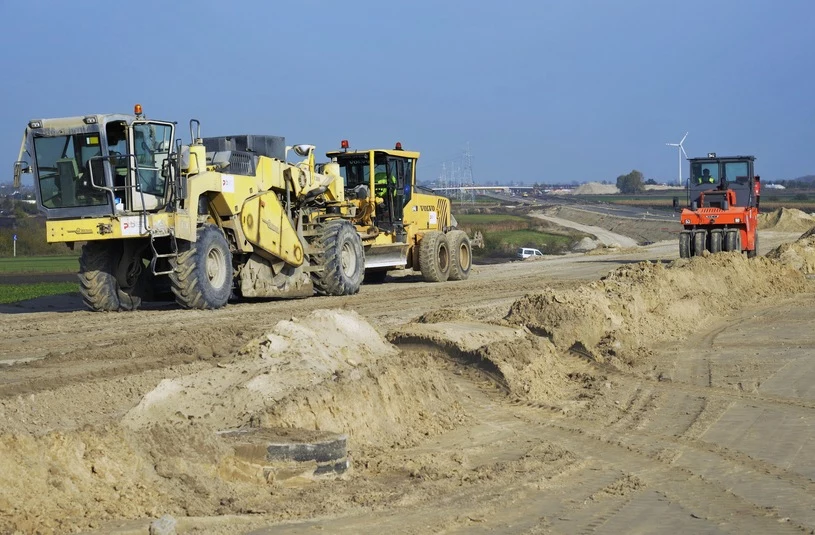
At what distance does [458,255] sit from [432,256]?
51.8 inches

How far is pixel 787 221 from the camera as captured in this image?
4228 centimetres

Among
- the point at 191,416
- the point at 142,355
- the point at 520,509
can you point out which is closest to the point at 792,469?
the point at 520,509

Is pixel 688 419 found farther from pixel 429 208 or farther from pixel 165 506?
pixel 429 208

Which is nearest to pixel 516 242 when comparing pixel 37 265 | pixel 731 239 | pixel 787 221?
pixel 787 221

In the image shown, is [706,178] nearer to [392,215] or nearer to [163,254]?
[392,215]

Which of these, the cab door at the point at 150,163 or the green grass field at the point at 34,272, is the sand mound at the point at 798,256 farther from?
the green grass field at the point at 34,272

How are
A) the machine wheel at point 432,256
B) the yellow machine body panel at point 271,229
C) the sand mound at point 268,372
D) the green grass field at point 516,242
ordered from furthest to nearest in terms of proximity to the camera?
the green grass field at point 516,242 → the machine wheel at point 432,256 → the yellow machine body panel at point 271,229 → the sand mound at point 268,372

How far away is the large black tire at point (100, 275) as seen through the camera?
15231 millimetres

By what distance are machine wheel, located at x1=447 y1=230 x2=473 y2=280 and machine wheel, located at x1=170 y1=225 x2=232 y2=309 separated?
290 inches

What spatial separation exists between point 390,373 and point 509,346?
7.69ft

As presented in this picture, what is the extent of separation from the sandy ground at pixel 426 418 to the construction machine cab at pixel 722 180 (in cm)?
936

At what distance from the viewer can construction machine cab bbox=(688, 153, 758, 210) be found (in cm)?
2400

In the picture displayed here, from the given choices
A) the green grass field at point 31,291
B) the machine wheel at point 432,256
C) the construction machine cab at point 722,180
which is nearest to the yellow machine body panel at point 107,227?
the green grass field at point 31,291

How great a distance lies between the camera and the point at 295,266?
698 inches
